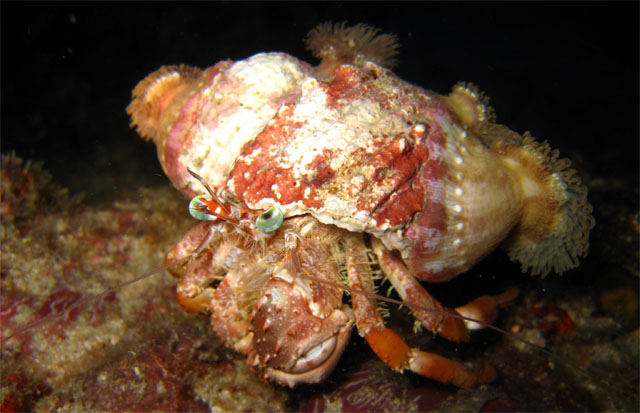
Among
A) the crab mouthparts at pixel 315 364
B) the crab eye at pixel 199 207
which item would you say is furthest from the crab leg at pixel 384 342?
the crab eye at pixel 199 207

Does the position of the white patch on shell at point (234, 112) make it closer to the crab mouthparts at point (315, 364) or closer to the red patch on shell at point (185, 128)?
the red patch on shell at point (185, 128)

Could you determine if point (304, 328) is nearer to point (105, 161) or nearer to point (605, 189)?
point (605, 189)

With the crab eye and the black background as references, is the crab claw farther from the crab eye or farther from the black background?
the black background

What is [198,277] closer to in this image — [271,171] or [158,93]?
[271,171]

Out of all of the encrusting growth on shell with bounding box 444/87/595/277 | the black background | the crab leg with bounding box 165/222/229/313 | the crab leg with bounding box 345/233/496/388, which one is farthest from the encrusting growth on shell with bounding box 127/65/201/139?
the encrusting growth on shell with bounding box 444/87/595/277

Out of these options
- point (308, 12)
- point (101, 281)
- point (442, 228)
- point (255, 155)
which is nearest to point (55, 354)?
point (101, 281)

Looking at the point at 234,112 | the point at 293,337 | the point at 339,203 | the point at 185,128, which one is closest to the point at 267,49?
the point at 185,128

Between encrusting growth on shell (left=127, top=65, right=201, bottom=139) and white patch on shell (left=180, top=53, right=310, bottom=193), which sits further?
encrusting growth on shell (left=127, top=65, right=201, bottom=139)
